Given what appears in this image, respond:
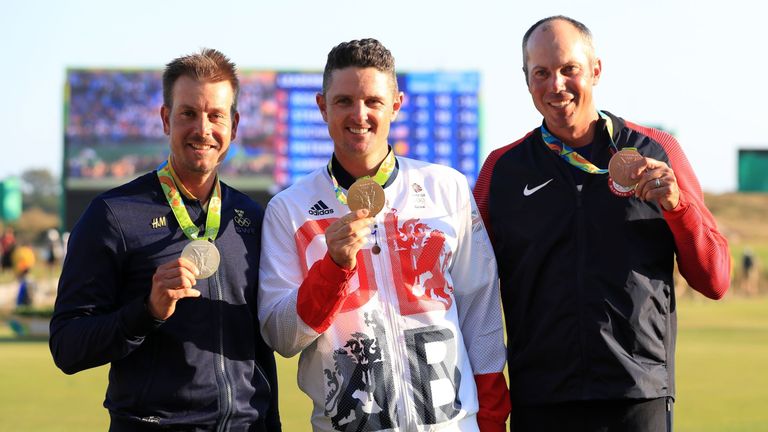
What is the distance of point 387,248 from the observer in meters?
3.98

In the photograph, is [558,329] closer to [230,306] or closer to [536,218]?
[536,218]

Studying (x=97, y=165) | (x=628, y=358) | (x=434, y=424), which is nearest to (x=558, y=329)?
(x=628, y=358)

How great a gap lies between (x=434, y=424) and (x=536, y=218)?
1.02 metres

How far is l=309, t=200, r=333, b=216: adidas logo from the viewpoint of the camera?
13.3 ft

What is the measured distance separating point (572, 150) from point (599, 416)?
114 centimetres

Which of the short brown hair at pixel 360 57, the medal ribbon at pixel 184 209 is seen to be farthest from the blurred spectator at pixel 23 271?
the short brown hair at pixel 360 57

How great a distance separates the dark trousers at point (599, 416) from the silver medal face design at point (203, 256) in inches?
59.0

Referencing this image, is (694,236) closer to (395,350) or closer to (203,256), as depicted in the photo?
(395,350)

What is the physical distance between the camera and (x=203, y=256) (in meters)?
3.74

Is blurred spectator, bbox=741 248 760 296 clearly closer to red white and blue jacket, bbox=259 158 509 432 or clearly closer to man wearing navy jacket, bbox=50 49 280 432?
red white and blue jacket, bbox=259 158 509 432

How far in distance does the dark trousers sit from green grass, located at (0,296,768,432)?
5226mm

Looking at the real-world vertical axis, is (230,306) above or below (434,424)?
above

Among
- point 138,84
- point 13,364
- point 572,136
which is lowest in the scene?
point 13,364

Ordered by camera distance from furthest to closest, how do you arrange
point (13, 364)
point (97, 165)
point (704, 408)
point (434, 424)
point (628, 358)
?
1. point (97, 165)
2. point (13, 364)
3. point (704, 408)
4. point (628, 358)
5. point (434, 424)
